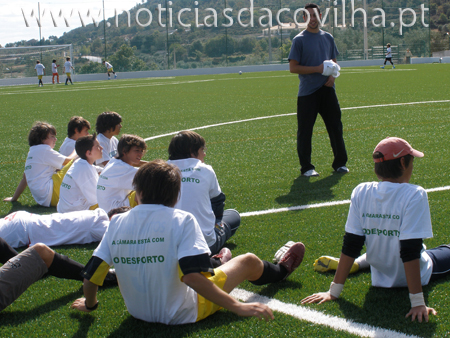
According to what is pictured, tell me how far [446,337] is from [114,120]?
456cm

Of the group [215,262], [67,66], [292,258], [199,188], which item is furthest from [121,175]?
[67,66]

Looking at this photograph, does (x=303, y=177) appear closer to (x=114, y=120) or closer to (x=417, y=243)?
(x=114, y=120)

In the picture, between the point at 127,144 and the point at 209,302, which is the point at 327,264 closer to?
the point at 209,302

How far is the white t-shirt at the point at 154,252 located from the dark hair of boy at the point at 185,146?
1181mm

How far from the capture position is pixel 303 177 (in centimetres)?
639

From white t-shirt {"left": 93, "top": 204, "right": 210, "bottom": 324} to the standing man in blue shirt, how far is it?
3988 millimetres

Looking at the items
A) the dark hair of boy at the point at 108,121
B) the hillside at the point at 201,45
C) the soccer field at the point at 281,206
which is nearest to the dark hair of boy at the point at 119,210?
the soccer field at the point at 281,206

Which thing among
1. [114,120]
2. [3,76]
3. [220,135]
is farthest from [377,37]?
[114,120]

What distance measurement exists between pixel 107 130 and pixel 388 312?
426 cm

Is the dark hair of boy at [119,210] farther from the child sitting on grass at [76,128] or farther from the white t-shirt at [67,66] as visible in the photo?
the white t-shirt at [67,66]

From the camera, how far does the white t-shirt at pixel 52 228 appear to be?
429 cm

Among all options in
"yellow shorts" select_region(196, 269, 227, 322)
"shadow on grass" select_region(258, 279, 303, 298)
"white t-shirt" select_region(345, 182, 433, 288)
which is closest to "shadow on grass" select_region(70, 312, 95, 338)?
"yellow shorts" select_region(196, 269, 227, 322)

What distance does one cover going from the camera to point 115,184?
14.8ft

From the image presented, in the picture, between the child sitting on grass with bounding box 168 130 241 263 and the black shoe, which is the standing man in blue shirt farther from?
the black shoe
